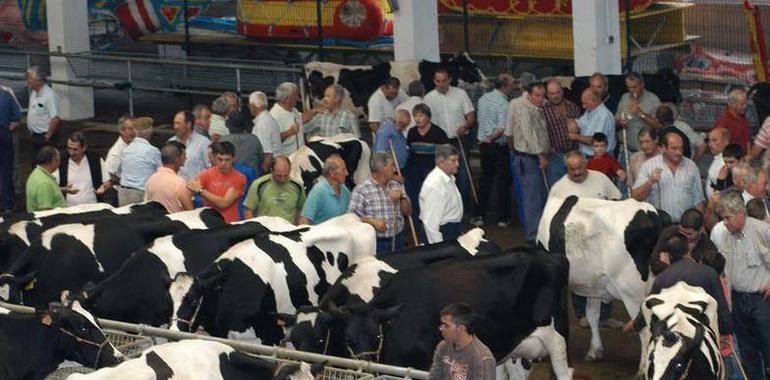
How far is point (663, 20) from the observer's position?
25422 mm

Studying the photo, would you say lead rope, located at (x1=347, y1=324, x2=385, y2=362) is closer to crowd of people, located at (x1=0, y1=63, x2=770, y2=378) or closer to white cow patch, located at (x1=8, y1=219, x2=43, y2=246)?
crowd of people, located at (x1=0, y1=63, x2=770, y2=378)

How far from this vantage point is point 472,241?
1516cm

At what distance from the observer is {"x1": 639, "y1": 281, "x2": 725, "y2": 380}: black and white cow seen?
40.4 ft

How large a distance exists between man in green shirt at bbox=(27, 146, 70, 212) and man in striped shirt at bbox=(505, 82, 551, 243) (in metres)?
4.97

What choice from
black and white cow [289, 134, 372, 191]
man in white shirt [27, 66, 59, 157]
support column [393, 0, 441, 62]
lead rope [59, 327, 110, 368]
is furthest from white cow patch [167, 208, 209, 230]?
support column [393, 0, 441, 62]

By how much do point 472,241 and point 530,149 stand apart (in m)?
4.44

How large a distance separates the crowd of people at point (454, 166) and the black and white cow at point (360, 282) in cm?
129

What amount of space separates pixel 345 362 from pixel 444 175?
16.7ft

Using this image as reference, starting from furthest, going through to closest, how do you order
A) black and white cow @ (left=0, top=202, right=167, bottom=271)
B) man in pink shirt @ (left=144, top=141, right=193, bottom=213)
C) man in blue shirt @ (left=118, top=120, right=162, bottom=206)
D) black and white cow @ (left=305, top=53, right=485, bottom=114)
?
black and white cow @ (left=305, top=53, right=485, bottom=114) < man in blue shirt @ (left=118, top=120, right=162, bottom=206) < man in pink shirt @ (left=144, top=141, right=193, bottom=213) < black and white cow @ (left=0, top=202, right=167, bottom=271)

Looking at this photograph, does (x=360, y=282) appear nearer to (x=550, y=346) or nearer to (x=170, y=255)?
(x=550, y=346)

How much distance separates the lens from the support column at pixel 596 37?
22.0 meters

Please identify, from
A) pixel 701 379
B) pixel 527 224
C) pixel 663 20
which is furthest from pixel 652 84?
A: pixel 701 379

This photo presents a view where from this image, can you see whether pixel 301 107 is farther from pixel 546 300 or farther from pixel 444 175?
pixel 546 300

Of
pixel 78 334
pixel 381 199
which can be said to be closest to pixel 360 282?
pixel 381 199
